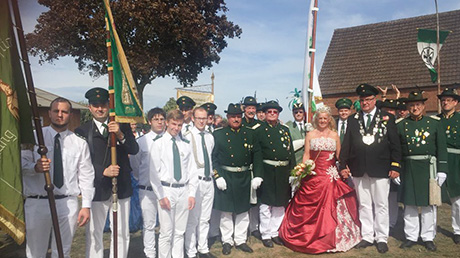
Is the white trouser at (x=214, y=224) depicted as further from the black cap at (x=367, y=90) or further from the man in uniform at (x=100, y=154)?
the black cap at (x=367, y=90)

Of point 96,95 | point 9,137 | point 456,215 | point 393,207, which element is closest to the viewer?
point 9,137

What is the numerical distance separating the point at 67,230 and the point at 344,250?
3956mm

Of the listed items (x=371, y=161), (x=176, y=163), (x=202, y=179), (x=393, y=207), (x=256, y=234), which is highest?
(x=176, y=163)

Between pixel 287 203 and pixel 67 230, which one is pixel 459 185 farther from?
pixel 67 230

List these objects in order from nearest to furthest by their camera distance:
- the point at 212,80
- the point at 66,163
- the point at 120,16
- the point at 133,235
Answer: the point at 66,163 → the point at 133,235 → the point at 120,16 → the point at 212,80

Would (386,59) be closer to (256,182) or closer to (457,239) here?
(457,239)

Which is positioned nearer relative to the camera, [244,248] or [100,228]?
[100,228]

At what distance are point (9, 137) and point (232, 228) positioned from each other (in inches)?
143

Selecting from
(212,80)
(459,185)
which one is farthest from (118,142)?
(212,80)

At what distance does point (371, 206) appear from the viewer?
5434 millimetres

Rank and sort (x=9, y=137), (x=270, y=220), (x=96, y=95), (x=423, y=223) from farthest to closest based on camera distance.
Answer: (x=270, y=220), (x=423, y=223), (x=96, y=95), (x=9, y=137)

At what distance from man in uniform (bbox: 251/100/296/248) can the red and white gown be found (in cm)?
22

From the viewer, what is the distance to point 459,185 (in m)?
5.65

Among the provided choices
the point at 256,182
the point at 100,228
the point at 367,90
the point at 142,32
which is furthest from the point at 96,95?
the point at 142,32
